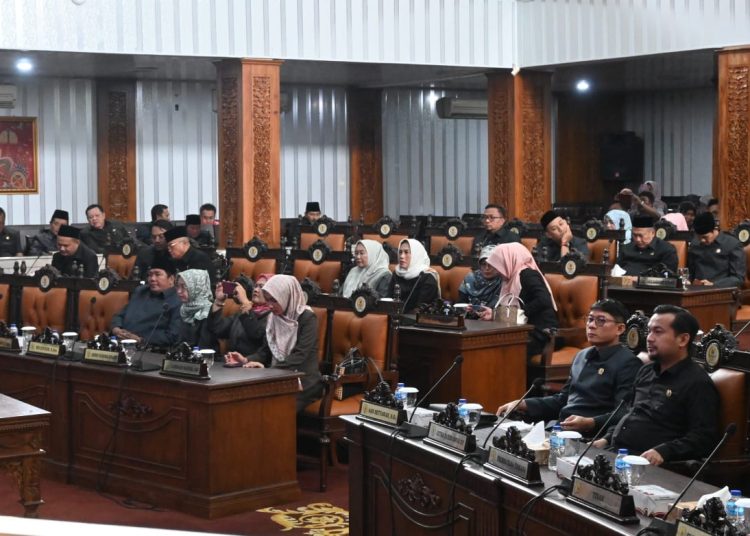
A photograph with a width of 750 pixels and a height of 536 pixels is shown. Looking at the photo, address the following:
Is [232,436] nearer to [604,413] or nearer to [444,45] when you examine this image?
[604,413]

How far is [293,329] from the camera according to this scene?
6.41 meters

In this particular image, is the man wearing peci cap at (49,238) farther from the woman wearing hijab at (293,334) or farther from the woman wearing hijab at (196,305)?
the woman wearing hijab at (293,334)

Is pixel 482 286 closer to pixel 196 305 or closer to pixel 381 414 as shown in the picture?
pixel 196 305

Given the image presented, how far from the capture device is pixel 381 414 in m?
4.73

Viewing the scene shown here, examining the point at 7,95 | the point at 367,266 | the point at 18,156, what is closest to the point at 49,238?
the point at 18,156

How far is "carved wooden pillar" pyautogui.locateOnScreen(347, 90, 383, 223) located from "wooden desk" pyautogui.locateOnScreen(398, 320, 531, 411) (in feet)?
33.8

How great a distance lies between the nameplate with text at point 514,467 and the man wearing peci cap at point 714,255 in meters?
5.75

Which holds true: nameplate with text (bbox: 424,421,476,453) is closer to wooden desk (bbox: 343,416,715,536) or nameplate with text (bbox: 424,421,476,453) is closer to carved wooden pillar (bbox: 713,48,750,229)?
wooden desk (bbox: 343,416,715,536)

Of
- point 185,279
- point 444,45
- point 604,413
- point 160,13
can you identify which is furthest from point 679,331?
point 444,45

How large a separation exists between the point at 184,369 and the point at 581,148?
1417cm

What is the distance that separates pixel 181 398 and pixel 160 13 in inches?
275

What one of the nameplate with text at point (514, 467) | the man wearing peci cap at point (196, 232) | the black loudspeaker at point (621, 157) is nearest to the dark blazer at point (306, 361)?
the nameplate with text at point (514, 467)

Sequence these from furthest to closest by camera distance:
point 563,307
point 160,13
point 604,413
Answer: point 160,13
point 563,307
point 604,413

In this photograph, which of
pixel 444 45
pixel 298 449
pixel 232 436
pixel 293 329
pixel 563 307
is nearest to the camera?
pixel 232 436
